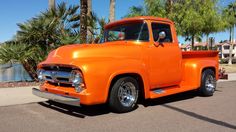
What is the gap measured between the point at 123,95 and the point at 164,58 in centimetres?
170

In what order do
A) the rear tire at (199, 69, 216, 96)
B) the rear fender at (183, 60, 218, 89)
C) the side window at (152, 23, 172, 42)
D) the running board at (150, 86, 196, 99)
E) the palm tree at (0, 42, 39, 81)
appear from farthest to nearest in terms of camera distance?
the palm tree at (0, 42, 39, 81), the rear tire at (199, 69, 216, 96), the rear fender at (183, 60, 218, 89), the side window at (152, 23, 172, 42), the running board at (150, 86, 196, 99)

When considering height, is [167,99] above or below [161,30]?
below

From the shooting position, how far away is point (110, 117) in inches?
292

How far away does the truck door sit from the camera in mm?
8555

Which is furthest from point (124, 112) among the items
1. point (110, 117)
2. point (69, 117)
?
point (69, 117)

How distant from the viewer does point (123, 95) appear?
785 cm

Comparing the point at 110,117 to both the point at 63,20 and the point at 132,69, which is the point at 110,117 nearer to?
the point at 132,69

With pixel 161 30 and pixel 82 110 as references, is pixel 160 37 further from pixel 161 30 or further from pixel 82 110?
pixel 82 110

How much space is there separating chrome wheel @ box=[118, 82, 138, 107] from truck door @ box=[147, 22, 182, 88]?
0.67m

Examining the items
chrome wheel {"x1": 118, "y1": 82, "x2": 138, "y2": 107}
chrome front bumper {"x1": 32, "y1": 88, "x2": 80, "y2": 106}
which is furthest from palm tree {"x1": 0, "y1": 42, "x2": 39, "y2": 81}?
chrome wheel {"x1": 118, "y1": 82, "x2": 138, "y2": 107}

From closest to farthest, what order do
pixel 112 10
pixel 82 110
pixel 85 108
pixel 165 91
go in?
pixel 82 110 → pixel 85 108 → pixel 165 91 → pixel 112 10

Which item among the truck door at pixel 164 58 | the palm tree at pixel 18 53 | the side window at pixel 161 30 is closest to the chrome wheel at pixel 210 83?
the truck door at pixel 164 58

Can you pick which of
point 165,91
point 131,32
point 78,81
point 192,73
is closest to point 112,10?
point 192,73

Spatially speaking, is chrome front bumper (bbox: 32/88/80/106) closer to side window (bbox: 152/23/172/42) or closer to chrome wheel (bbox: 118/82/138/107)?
chrome wheel (bbox: 118/82/138/107)
